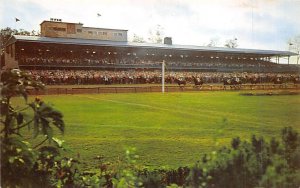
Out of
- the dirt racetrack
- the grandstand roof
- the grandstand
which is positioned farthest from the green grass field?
the grandstand roof

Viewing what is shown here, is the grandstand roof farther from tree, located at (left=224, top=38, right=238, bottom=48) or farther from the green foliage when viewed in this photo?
the green foliage

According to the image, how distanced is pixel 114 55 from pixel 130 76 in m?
0.24

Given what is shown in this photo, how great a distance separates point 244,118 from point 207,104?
0.31 metres

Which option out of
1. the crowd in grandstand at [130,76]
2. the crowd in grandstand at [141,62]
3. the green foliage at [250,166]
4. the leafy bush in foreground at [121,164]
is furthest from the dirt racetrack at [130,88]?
the green foliage at [250,166]

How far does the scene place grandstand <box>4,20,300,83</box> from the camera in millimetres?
2354

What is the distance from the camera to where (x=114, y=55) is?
8.63 feet

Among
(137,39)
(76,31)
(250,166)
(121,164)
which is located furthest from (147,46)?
(250,166)

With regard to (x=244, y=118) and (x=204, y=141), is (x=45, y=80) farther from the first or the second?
(x=244, y=118)

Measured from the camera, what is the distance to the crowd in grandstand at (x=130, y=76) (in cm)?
249

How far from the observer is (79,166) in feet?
7.46

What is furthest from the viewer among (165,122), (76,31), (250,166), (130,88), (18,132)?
(130,88)

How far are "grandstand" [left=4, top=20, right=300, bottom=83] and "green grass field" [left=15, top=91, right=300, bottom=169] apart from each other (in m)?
0.23

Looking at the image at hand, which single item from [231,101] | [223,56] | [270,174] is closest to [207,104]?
[231,101]

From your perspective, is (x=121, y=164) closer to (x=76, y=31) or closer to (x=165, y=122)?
(x=165, y=122)
